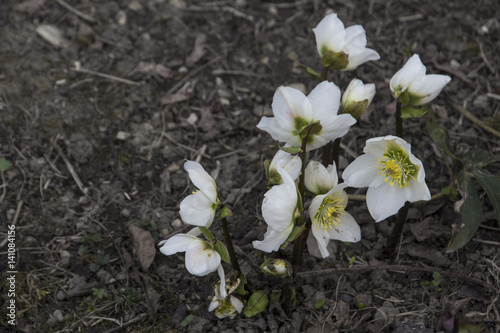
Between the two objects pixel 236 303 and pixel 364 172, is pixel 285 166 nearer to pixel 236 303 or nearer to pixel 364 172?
pixel 364 172

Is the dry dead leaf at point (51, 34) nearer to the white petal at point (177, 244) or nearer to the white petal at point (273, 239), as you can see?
the white petal at point (177, 244)

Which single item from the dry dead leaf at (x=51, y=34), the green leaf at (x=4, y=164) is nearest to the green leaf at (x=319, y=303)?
the green leaf at (x=4, y=164)

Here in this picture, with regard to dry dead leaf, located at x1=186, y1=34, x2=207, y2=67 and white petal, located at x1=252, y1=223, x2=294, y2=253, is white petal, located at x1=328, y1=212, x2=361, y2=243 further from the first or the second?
dry dead leaf, located at x1=186, y1=34, x2=207, y2=67

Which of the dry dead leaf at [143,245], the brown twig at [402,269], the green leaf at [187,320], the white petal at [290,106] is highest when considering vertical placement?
the white petal at [290,106]

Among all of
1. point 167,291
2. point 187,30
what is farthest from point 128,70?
point 167,291

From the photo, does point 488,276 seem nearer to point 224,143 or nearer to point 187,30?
point 224,143
